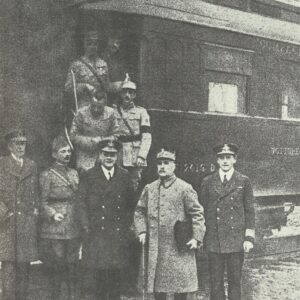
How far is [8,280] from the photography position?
5.04m

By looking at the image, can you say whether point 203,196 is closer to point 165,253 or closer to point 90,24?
point 165,253

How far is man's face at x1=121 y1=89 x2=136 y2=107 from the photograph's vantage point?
604 centimetres

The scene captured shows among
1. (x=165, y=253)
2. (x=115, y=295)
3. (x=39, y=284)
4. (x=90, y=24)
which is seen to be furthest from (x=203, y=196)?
(x=90, y=24)

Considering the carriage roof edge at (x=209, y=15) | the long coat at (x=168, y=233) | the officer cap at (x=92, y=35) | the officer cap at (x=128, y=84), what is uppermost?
the carriage roof edge at (x=209, y=15)

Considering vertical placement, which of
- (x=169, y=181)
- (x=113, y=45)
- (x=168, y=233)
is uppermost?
(x=113, y=45)

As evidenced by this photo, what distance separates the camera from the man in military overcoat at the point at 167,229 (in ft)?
15.9

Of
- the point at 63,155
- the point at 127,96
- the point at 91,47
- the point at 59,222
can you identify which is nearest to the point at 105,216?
the point at 59,222

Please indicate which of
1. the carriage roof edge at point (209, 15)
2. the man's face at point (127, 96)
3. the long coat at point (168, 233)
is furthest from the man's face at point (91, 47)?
the long coat at point (168, 233)

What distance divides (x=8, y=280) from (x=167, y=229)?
1.44 metres

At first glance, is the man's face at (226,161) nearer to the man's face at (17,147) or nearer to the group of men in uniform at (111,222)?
the group of men in uniform at (111,222)

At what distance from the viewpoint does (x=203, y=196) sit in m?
5.33

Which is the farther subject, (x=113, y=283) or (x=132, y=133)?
(x=132, y=133)

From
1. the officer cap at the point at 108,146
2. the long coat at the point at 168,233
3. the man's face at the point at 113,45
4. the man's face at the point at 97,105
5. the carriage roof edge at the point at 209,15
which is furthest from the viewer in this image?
the carriage roof edge at the point at 209,15

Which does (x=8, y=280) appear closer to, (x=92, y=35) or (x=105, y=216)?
(x=105, y=216)
